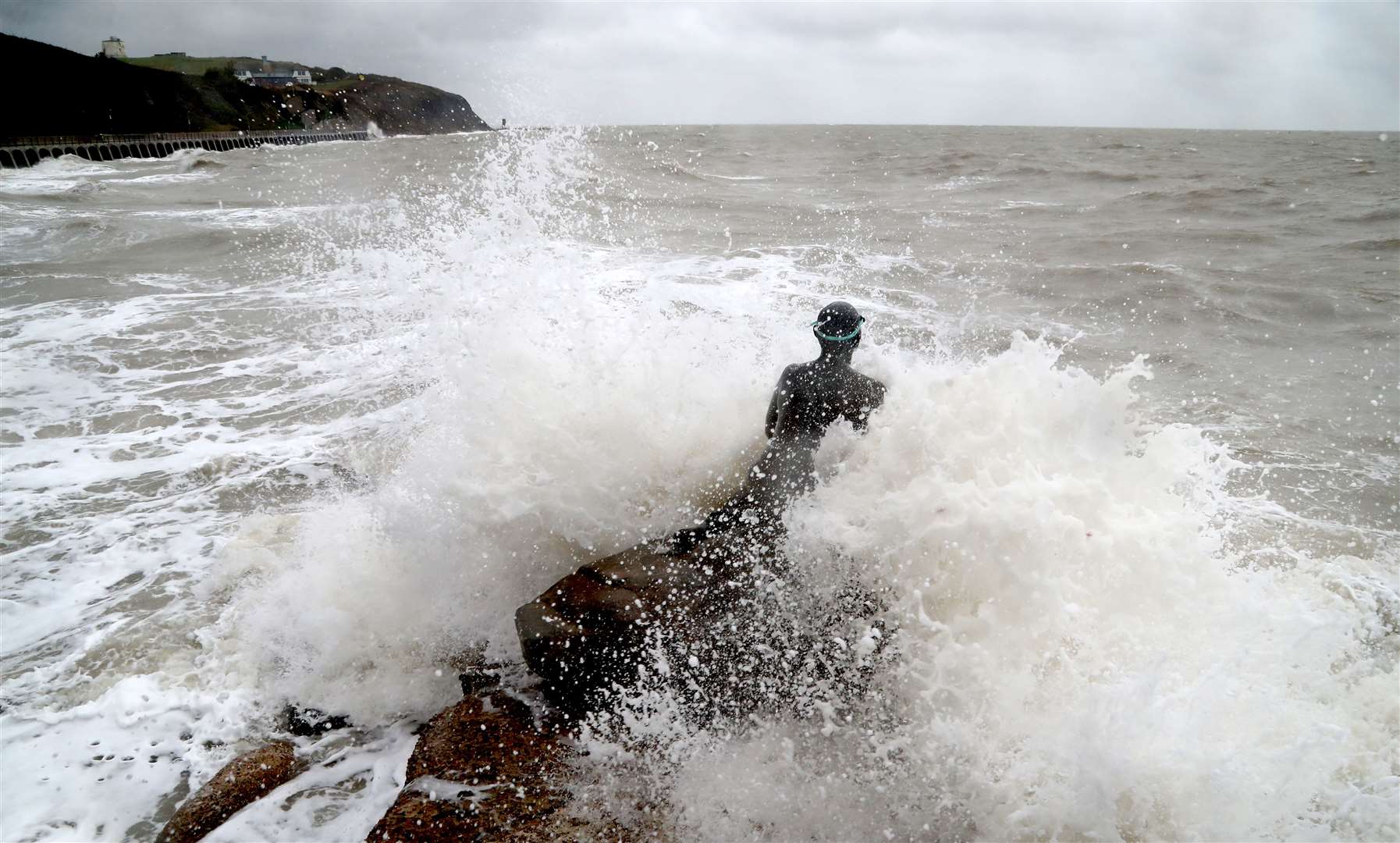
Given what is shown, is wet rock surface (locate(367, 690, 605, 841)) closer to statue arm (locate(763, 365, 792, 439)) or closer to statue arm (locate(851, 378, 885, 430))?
statue arm (locate(763, 365, 792, 439))

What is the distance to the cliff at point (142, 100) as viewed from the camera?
50969mm

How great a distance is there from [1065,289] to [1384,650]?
915cm

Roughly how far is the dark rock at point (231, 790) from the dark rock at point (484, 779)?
0.68 metres

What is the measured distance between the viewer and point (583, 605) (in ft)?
11.1

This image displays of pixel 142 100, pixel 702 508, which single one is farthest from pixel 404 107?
pixel 702 508

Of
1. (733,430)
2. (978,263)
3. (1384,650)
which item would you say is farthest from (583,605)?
(978,263)

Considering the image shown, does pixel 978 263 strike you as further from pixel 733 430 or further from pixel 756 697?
pixel 756 697

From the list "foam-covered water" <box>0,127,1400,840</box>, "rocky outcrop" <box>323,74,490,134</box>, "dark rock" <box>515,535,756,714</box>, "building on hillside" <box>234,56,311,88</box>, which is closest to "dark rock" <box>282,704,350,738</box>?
"foam-covered water" <box>0,127,1400,840</box>

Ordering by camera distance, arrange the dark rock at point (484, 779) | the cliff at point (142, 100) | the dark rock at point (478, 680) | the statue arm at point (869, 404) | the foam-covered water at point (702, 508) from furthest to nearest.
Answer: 1. the cliff at point (142, 100)
2. the statue arm at point (869, 404)
3. the dark rock at point (478, 680)
4. the foam-covered water at point (702, 508)
5. the dark rock at point (484, 779)

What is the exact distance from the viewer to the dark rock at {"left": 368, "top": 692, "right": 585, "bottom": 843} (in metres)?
2.58

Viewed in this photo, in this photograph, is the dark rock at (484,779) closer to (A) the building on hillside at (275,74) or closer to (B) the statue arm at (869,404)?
(B) the statue arm at (869,404)

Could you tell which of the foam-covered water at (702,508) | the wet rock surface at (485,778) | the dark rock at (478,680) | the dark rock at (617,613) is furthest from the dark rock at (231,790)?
the dark rock at (617,613)

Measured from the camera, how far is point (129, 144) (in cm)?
4369

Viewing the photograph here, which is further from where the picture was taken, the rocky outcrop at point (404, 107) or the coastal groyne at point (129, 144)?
the rocky outcrop at point (404, 107)
